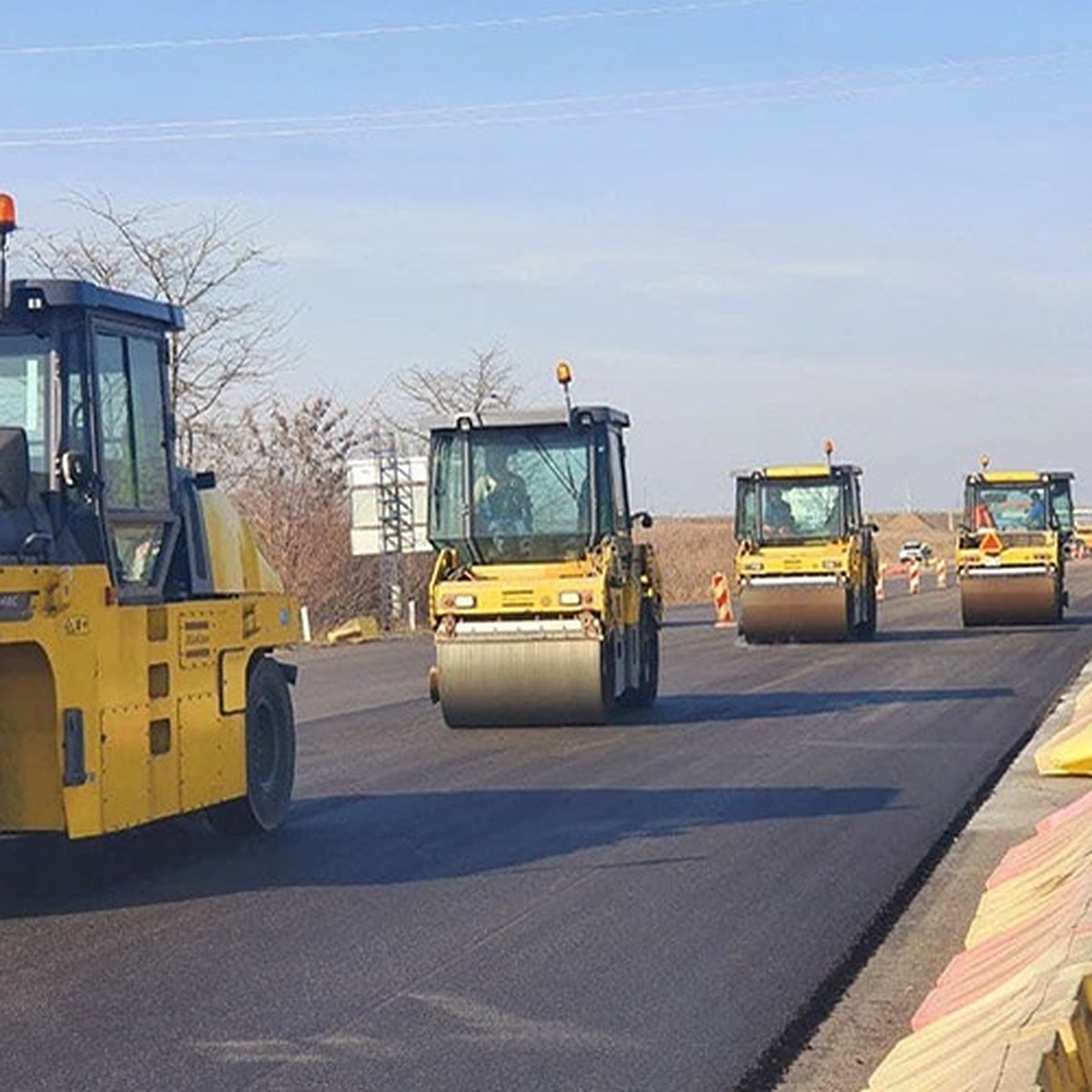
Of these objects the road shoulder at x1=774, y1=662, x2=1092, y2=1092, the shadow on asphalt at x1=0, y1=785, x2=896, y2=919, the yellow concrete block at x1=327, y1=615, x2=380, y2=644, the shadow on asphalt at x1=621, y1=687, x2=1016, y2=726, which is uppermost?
the yellow concrete block at x1=327, y1=615, x2=380, y2=644

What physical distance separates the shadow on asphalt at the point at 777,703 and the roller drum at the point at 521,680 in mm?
774

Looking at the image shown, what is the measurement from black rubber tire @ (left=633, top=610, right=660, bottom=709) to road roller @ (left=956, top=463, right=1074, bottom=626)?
13038 millimetres

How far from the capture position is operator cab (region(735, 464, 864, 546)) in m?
31.8

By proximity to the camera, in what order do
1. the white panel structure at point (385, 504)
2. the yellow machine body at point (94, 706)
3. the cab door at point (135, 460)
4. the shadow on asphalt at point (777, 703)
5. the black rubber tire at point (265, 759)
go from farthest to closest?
the white panel structure at point (385, 504) → the shadow on asphalt at point (777, 703) → the black rubber tire at point (265, 759) → the cab door at point (135, 460) → the yellow machine body at point (94, 706)

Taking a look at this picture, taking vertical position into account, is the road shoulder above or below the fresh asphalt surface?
below

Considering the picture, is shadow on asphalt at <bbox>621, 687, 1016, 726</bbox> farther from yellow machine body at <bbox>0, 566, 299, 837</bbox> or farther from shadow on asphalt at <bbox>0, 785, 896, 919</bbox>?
yellow machine body at <bbox>0, 566, 299, 837</bbox>

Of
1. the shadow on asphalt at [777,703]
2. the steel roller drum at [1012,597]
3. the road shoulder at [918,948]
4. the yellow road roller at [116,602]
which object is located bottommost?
the road shoulder at [918,948]

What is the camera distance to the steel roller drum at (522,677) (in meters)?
18.8

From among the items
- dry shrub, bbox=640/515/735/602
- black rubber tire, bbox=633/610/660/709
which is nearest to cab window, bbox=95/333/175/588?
black rubber tire, bbox=633/610/660/709

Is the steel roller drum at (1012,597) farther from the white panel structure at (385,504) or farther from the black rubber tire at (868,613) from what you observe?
the white panel structure at (385,504)

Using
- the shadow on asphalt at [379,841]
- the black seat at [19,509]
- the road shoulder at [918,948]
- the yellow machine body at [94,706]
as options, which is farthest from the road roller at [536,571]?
the black seat at [19,509]

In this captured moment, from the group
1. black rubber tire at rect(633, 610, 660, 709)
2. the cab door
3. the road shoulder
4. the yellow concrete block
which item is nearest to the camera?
the road shoulder

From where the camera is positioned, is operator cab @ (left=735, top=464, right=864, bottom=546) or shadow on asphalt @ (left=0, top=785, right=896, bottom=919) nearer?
shadow on asphalt @ (left=0, top=785, right=896, bottom=919)

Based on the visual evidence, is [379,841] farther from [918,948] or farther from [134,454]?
[918,948]
